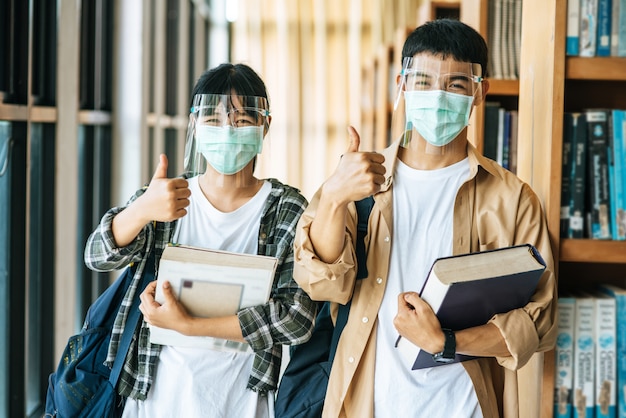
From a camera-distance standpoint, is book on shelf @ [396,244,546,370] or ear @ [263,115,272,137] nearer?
book on shelf @ [396,244,546,370]

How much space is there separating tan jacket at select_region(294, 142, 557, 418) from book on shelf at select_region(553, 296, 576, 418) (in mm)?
184

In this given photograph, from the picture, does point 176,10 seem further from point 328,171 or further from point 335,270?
point 335,270

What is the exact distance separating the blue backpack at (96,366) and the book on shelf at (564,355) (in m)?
0.90

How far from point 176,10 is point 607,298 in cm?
545

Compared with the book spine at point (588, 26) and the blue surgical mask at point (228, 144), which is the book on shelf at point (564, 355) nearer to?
the book spine at point (588, 26)

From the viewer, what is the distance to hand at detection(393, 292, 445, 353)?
141 centimetres

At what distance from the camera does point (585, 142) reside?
66.0 inches

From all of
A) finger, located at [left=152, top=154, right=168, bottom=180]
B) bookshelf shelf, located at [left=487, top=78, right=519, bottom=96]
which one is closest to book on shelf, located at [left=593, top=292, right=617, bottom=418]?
finger, located at [left=152, top=154, right=168, bottom=180]

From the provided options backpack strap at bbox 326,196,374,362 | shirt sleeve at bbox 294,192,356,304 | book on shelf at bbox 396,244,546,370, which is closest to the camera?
book on shelf at bbox 396,244,546,370

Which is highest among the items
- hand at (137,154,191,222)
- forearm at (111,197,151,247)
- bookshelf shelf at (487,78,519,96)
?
bookshelf shelf at (487,78,519,96)

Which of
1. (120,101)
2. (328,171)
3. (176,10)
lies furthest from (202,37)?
(120,101)

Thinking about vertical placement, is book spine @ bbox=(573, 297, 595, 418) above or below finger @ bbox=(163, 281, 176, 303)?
below

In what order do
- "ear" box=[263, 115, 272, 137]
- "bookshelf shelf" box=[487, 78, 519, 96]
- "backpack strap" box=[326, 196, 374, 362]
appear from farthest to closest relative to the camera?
"bookshelf shelf" box=[487, 78, 519, 96] → "ear" box=[263, 115, 272, 137] → "backpack strap" box=[326, 196, 374, 362]

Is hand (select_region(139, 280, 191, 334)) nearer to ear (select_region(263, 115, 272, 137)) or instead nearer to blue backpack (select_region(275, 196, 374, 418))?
blue backpack (select_region(275, 196, 374, 418))
